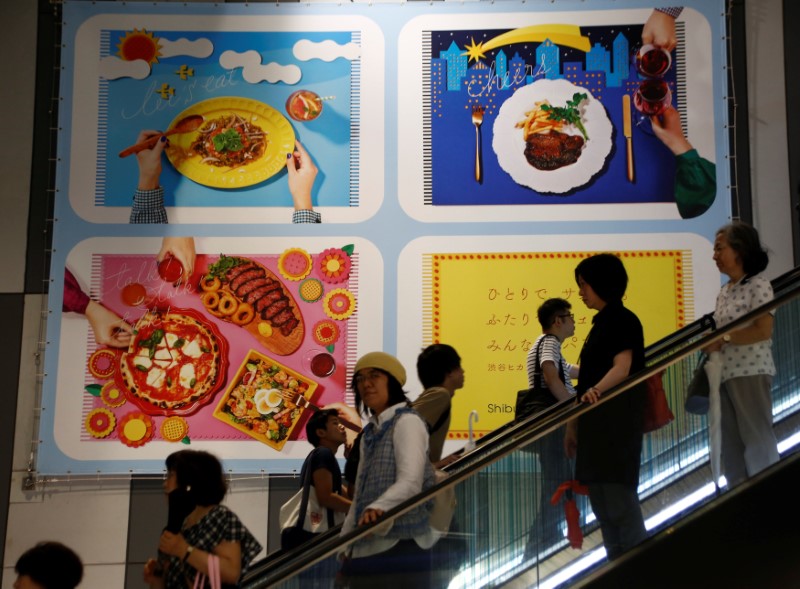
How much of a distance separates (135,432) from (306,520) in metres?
2.64

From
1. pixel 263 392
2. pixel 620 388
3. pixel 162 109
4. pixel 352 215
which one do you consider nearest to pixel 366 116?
pixel 352 215

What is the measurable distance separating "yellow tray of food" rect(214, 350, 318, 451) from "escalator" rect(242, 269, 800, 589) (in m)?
3.32

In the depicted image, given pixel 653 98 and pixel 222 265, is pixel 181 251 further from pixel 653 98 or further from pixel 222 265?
pixel 653 98

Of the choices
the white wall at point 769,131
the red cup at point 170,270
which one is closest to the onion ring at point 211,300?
the red cup at point 170,270

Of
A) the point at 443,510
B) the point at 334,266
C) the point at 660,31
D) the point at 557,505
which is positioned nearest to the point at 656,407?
the point at 557,505

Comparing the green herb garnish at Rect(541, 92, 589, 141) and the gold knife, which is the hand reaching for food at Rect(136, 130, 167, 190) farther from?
the gold knife

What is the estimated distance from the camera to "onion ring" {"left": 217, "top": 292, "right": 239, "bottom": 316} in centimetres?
719

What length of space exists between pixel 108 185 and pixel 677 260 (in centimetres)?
Result: 408

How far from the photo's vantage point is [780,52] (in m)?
7.37

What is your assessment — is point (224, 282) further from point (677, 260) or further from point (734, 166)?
point (734, 166)

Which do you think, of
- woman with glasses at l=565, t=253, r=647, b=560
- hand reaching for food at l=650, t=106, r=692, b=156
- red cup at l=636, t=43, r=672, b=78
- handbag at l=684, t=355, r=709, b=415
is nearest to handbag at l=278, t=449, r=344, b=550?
woman with glasses at l=565, t=253, r=647, b=560

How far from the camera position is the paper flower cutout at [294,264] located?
7215mm

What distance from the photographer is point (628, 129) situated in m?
7.22

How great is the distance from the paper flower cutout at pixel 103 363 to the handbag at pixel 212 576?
3.97 m
